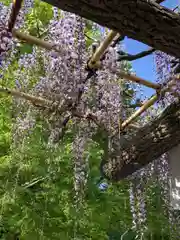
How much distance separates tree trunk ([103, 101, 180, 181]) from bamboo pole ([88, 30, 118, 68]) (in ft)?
2.02

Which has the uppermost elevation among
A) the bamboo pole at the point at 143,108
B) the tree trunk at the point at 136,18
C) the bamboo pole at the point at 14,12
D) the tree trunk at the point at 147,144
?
the bamboo pole at the point at 143,108

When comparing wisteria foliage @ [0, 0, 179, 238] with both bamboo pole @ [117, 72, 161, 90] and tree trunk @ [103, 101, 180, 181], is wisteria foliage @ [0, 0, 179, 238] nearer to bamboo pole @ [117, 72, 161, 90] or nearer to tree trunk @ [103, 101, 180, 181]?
bamboo pole @ [117, 72, 161, 90]

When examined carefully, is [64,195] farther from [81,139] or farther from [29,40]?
[29,40]

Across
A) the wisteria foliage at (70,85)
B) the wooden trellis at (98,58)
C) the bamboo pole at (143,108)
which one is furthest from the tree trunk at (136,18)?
the bamboo pole at (143,108)

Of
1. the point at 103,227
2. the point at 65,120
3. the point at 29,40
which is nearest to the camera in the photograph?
the point at 29,40

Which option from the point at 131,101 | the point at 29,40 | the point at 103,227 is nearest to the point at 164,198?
the point at 103,227

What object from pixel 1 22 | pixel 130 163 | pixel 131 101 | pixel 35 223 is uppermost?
pixel 131 101

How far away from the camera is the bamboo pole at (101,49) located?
2518mm

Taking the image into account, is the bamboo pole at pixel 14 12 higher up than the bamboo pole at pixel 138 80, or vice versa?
the bamboo pole at pixel 138 80

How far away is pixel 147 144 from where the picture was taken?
10.4 feet

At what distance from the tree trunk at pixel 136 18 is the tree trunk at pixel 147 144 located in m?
1.08

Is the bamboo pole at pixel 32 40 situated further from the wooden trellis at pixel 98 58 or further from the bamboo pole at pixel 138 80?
the bamboo pole at pixel 138 80

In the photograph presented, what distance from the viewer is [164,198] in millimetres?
4070

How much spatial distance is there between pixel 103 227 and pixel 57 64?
81.7 inches
